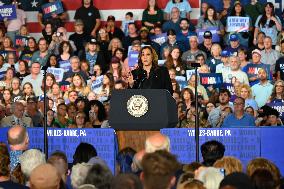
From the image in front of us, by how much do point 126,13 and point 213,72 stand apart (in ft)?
10.8

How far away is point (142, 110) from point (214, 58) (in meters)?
7.28

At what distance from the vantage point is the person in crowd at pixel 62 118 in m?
15.3

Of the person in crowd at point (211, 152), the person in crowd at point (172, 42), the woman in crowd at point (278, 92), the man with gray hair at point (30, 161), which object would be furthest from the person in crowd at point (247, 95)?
the man with gray hair at point (30, 161)

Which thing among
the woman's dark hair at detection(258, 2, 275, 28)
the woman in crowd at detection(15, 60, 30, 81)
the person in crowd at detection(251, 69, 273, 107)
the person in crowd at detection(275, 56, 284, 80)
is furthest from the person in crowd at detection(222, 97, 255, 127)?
the woman in crowd at detection(15, 60, 30, 81)

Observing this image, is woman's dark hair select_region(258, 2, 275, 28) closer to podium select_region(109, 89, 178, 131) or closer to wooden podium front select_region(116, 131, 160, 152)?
wooden podium front select_region(116, 131, 160, 152)

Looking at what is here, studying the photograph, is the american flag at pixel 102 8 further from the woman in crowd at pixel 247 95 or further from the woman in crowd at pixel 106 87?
the woman in crowd at pixel 247 95

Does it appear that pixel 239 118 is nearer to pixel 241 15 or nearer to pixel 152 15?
pixel 241 15

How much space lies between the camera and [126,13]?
793 inches

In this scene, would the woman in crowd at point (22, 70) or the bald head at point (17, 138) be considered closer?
the bald head at point (17, 138)

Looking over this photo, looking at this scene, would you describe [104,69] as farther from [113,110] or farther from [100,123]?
[113,110]

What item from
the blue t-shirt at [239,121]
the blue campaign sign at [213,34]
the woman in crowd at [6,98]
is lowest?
the blue t-shirt at [239,121]

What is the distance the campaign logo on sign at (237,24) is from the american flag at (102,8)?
2048 millimetres

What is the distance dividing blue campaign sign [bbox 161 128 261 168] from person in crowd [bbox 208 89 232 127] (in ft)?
6.55

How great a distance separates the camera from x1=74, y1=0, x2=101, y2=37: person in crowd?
20031 mm
